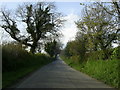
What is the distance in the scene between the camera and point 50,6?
168ft

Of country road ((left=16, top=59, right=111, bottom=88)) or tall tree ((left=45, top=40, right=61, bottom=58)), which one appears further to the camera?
tall tree ((left=45, top=40, right=61, bottom=58))

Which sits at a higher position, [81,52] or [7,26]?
[7,26]

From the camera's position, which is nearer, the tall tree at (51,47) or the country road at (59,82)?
the country road at (59,82)

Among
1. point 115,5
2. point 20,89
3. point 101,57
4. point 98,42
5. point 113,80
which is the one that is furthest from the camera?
point 101,57

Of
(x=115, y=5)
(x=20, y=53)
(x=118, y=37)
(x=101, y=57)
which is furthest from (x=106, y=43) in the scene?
(x=20, y=53)

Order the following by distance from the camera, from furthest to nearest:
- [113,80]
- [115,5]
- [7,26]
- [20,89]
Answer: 1. [7,26]
2. [113,80]
3. [115,5]
4. [20,89]

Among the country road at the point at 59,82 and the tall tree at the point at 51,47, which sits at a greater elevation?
the tall tree at the point at 51,47

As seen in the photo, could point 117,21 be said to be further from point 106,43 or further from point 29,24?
point 29,24

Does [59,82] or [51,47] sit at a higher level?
[51,47]

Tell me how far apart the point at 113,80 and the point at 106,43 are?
702 cm

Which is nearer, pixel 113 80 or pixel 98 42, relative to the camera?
pixel 113 80

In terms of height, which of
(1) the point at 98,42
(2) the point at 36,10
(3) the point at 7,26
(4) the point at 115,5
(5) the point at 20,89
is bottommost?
(5) the point at 20,89

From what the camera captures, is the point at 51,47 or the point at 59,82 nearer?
the point at 59,82

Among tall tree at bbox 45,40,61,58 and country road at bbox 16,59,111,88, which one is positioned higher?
tall tree at bbox 45,40,61,58
